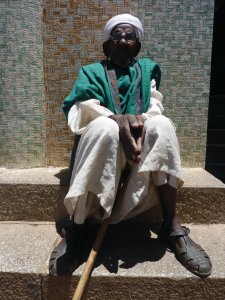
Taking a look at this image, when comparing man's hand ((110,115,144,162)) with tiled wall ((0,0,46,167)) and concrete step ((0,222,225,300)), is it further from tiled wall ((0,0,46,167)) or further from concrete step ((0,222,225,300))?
tiled wall ((0,0,46,167))

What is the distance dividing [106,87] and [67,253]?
1171 mm

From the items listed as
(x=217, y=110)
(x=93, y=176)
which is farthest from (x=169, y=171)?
(x=217, y=110)

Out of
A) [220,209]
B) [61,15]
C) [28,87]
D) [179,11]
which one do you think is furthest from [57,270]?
[179,11]

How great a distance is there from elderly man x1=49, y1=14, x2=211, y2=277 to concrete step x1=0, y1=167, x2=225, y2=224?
0.37m

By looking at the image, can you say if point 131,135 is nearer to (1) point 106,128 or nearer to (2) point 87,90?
(1) point 106,128

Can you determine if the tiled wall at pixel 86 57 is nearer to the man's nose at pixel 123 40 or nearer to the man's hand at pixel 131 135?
the man's nose at pixel 123 40

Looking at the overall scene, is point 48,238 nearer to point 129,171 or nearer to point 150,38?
point 129,171

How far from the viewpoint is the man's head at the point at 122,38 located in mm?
2432

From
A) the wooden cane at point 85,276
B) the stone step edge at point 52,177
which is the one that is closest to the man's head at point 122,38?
the stone step edge at point 52,177

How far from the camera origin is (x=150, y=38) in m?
2.97

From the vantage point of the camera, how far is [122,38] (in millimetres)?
2426

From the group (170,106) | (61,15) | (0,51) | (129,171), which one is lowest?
(129,171)

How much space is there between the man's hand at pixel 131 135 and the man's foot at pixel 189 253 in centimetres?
59

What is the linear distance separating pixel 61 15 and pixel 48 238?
1950 millimetres
